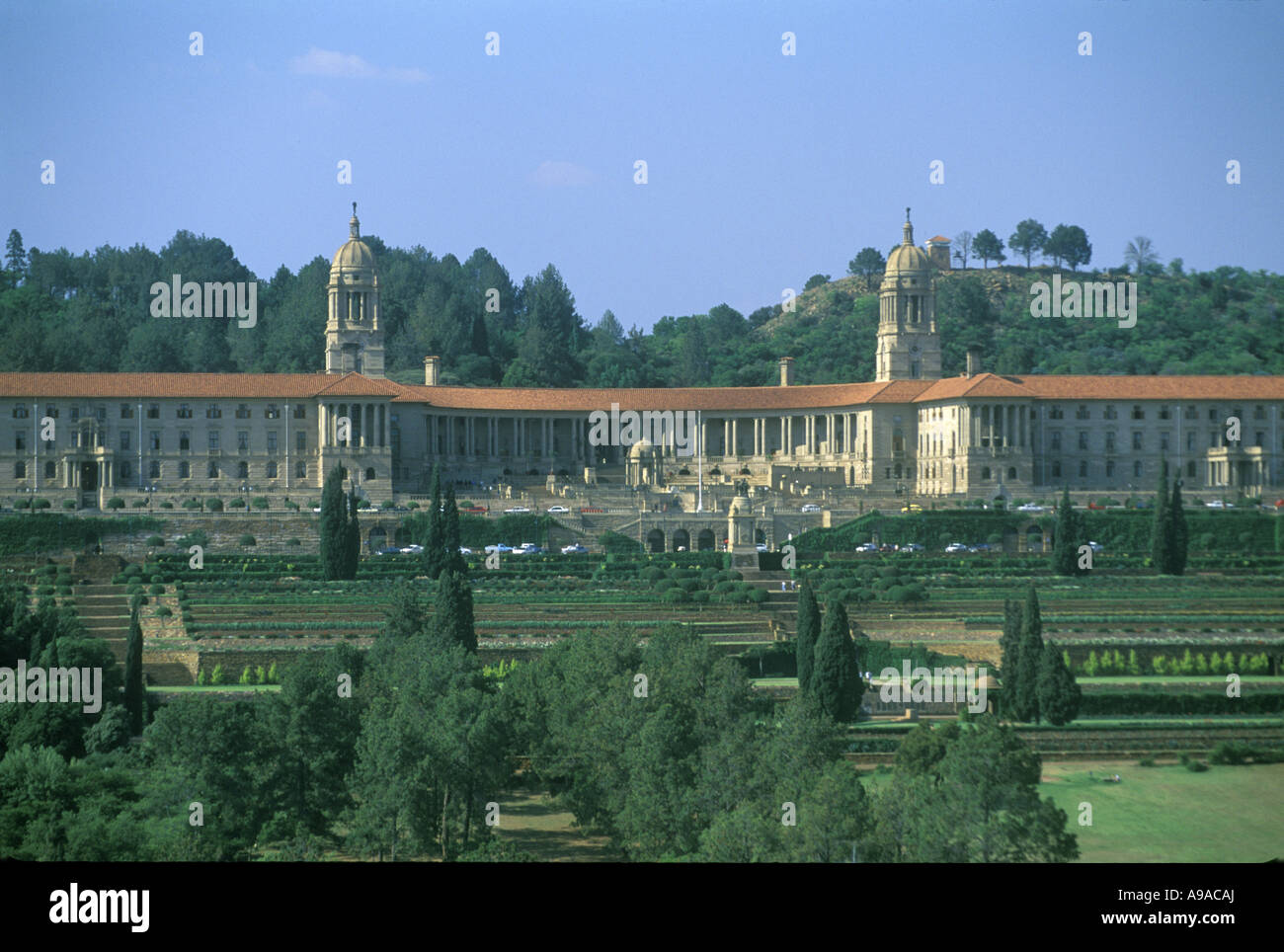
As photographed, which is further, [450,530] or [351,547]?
[351,547]

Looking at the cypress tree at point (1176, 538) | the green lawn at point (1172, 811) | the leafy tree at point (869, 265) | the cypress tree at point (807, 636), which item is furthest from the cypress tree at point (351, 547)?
the leafy tree at point (869, 265)

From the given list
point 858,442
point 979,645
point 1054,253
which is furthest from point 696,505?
point 1054,253

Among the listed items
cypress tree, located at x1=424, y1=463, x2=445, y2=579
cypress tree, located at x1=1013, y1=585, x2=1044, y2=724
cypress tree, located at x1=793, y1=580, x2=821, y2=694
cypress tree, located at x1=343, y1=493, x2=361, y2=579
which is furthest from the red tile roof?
cypress tree, located at x1=1013, y1=585, x2=1044, y2=724

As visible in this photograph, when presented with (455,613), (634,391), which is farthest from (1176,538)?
(634,391)

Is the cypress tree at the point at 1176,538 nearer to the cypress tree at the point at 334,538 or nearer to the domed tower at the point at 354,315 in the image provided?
the cypress tree at the point at 334,538

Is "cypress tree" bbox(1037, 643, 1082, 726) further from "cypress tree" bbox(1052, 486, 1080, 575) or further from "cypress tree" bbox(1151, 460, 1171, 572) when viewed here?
"cypress tree" bbox(1151, 460, 1171, 572)

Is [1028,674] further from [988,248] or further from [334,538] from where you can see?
[988,248]
